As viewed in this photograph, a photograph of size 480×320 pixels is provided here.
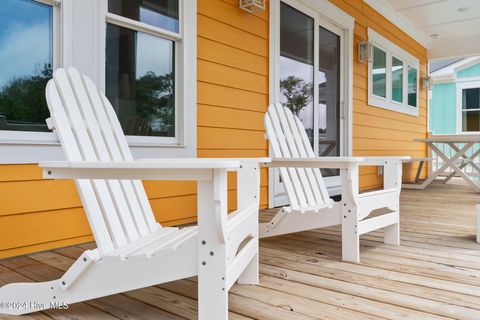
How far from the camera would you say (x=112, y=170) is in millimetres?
1188

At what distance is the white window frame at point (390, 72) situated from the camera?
18.1 feet

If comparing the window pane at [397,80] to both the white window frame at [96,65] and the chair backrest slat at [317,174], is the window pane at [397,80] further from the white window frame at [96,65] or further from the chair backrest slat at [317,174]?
the white window frame at [96,65]

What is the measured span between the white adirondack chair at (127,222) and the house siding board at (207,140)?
2.10 feet

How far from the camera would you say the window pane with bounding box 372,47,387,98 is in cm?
570

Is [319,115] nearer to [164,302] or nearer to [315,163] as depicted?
[315,163]

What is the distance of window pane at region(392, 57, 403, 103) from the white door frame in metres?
1.74

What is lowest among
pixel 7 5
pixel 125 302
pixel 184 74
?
pixel 125 302

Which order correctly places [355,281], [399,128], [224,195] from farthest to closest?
[399,128], [355,281], [224,195]

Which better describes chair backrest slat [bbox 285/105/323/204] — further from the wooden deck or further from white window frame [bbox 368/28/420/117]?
Result: white window frame [bbox 368/28/420/117]

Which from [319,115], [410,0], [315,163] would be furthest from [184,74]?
[410,0]

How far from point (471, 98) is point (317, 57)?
8167 mm

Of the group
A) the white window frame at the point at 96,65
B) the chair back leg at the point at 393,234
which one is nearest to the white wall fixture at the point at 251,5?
the white window frame at the point at 96,65

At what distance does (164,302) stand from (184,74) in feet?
5.76

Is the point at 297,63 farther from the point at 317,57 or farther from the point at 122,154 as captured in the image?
the point at 122,154
